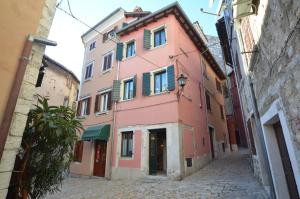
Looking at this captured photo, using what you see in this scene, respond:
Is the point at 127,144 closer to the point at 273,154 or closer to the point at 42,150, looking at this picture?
the point at 42,150

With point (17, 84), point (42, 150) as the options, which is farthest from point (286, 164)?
point (17, 84)

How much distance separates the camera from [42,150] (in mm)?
3338

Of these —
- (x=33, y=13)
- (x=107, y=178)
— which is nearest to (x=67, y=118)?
(x=33, y=13)

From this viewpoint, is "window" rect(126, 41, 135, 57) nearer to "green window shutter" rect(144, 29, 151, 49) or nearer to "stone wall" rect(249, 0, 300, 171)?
"green window shutter" rect(144, 29, 151, 49)

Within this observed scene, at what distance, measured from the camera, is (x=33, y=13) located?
10.2 feet

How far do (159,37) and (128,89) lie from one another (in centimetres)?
391

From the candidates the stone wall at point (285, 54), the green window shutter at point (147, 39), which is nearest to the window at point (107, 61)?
the green window shutter at point (147, 39)

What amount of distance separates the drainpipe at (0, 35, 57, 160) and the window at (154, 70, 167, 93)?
741 cm

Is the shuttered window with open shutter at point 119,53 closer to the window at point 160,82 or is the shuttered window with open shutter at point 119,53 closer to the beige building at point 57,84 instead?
the window at point 160,82

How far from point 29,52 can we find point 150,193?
5915 mm

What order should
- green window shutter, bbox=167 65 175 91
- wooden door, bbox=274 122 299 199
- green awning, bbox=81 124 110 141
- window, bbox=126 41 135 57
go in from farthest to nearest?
window, bbox=126 41 135 57 → green awning, bbox=81 124 110 141 → green window shutter, bbox=167 65 175 91 → wooden door, bbox=274 122 299 199

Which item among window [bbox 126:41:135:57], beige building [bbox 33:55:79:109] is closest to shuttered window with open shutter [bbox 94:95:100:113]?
window [bbox 126:41:135:57]

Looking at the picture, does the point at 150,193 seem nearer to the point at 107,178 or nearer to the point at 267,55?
the point at 107,178

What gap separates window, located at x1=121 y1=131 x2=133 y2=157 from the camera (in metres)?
10.3
